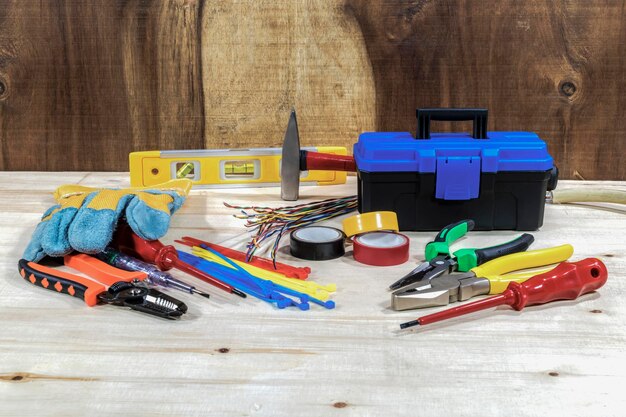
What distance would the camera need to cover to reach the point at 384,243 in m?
1.02

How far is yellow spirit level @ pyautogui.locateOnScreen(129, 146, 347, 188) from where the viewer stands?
1.34 metres

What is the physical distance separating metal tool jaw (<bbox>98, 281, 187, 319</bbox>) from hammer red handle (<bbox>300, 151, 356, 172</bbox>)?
478mm

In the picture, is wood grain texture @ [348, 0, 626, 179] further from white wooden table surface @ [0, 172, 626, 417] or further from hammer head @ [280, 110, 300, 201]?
white wooden table surface @ [0, 172, 626, 417]

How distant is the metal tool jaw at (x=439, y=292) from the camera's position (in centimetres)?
84

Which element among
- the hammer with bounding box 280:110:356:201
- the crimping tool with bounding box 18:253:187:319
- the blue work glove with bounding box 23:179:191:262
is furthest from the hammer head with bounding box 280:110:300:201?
the crimping tool with bounding box 18:253:187:319

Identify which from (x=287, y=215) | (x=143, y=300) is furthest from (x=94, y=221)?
(x=287, y=215)

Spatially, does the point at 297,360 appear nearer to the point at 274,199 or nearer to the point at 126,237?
the point at 126,237

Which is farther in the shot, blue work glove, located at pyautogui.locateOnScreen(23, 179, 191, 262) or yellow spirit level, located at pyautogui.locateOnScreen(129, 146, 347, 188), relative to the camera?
yellow spirit level, located at pyautogui.locateOnScreen(129, 146, 347, 188)

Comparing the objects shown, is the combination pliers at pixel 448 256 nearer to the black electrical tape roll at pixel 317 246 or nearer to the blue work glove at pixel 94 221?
the black electrical tape roll at pixel 317 246

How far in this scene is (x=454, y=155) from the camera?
3.60 ft

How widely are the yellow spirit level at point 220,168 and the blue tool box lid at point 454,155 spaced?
0.91ft

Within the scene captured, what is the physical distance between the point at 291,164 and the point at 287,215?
0.13 m

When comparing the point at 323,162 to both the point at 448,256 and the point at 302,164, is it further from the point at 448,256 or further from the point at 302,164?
the point at 448,256

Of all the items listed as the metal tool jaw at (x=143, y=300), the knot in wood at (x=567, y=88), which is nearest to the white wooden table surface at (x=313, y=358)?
the metal tool jaw at (x=143, y=300)
